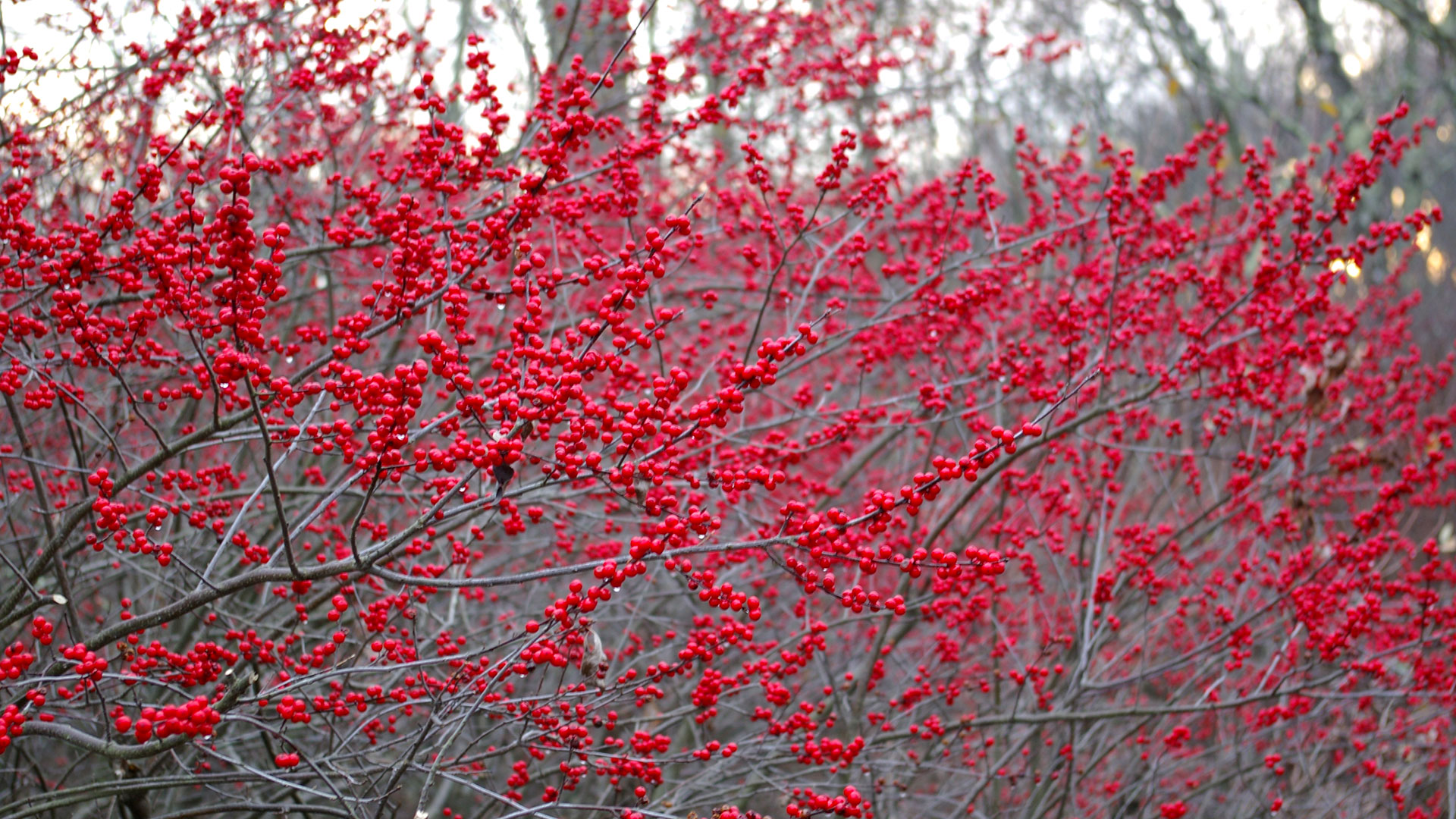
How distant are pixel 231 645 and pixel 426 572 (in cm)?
162

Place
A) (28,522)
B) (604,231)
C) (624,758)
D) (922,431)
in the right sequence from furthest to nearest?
(604,231)
(922,431)
(28,522)
(624,758)

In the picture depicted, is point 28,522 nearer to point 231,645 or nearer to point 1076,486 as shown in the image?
A: point 231,645

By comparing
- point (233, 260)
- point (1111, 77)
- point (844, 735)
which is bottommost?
point (844, 735)

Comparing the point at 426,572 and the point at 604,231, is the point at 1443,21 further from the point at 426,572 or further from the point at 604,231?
the point at 426,572

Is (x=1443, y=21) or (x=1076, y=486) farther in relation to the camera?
(x=1443, y=21)

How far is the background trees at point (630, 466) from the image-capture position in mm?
2637

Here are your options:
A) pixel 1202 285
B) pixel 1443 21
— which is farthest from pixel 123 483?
pixel 1443 21

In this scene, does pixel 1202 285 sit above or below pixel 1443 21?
below

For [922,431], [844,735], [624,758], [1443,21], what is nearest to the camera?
[624,758]

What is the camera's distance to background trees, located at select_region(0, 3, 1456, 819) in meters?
2.64

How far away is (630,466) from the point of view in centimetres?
238

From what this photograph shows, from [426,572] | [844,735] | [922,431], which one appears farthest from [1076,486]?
[426,572]

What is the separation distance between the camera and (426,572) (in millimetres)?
3650

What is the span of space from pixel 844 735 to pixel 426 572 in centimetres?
212
